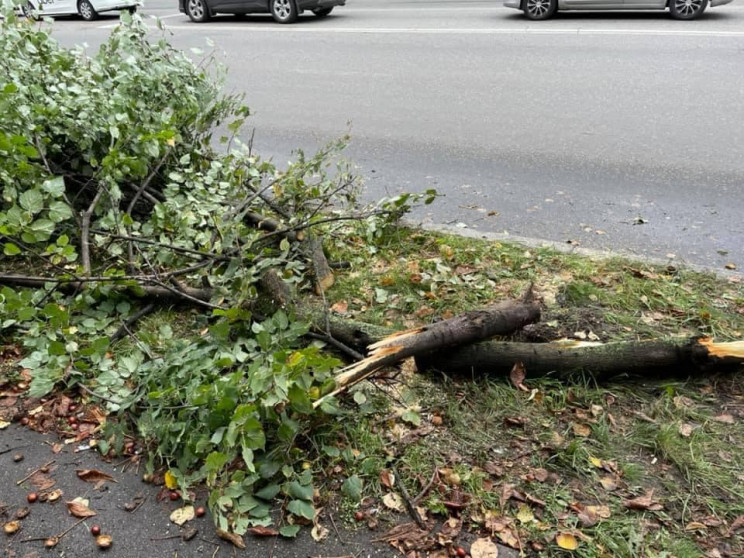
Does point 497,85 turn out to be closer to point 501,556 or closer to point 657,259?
point 657,259

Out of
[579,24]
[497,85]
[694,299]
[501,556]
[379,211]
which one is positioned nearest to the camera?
[501,556]

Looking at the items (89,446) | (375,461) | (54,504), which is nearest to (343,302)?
(375,461)

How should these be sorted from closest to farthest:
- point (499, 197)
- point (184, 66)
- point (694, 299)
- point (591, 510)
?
point (591, 510)
point (694, 299)
point (184, 66)
point (499, 197)

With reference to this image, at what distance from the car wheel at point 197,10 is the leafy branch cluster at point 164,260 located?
12268mm

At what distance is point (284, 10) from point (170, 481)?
14.0 m

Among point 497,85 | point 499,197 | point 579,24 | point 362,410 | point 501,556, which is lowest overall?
point 501,556

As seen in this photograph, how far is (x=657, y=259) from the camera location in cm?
423

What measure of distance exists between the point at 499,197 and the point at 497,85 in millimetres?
3774

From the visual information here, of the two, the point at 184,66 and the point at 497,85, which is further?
the point at 497,85

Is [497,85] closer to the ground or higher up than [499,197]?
higher up

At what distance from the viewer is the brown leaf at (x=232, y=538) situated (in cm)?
234

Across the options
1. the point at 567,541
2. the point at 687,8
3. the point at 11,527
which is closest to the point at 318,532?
the point at 567,541

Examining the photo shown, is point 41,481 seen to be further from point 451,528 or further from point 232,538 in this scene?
point 451,528

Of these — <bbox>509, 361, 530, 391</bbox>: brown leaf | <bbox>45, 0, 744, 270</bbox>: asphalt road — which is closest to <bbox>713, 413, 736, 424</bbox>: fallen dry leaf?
<bbox>509, 361, 530, 391</bbox>: brown leaf
